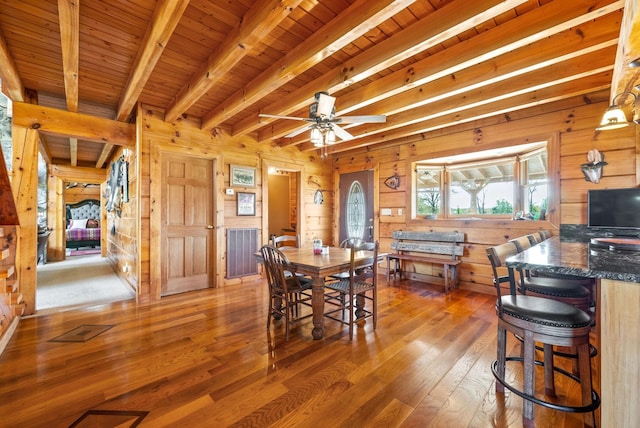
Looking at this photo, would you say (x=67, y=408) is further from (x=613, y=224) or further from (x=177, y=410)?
(x=613, y=224)

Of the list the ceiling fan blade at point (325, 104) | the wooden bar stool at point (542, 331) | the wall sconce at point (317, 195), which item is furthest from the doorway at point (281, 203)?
the wooden bar stool at point (542, 331)

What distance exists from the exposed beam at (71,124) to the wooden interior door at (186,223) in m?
0.61

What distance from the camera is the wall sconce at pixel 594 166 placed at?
3.13 metres

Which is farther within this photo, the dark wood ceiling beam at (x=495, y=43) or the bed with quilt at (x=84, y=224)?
the bed with quilt at (x=84, y=224)

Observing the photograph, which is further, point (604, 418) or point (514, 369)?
point (514, 369)

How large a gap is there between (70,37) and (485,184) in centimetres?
575

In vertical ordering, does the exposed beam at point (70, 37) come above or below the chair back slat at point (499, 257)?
above

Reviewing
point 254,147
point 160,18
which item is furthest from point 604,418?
point 254,147

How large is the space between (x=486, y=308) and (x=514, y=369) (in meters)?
1.43

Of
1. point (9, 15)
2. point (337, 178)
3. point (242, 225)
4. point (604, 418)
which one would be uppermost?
point (9, 15)

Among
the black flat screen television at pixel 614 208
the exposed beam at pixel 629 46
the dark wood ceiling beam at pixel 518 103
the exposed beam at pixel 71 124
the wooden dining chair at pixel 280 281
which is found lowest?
the wooden dining chair at pixel 280 281

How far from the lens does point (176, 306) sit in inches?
139

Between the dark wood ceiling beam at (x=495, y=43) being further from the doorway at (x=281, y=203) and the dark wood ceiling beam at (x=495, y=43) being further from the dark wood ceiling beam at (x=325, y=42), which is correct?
the doorway at (x=281, y=203)

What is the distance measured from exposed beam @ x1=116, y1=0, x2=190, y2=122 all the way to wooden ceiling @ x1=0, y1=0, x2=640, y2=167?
0.01 metres
